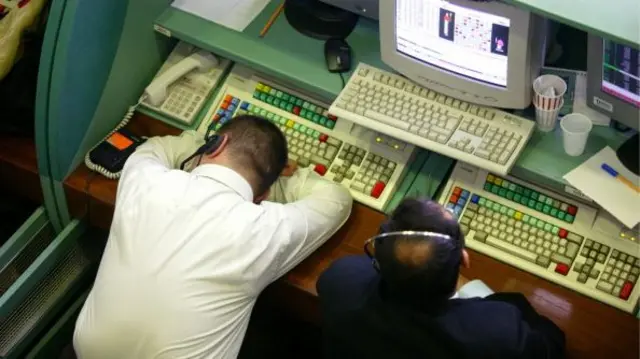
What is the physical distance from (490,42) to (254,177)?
629mm

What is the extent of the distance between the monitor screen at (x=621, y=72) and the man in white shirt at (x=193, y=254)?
27.7 inches

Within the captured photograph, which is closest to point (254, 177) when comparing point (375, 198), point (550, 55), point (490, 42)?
point (375, 198)

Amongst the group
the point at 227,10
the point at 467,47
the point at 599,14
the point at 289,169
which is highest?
the point at 599,14

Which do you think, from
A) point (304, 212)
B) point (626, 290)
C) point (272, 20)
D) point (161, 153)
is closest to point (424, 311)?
point (304, 212)

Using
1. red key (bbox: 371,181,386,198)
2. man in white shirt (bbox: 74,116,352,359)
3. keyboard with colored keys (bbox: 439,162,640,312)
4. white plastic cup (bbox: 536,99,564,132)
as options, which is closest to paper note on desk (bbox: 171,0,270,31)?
man in white shirt (bbox: 74,116,352,359)

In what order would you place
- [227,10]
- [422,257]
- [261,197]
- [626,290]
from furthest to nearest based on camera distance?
1. [227,10]
2. [261,197]
3. [626,290]
4. [422,257]

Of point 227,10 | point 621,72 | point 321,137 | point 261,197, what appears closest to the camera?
point 621,72

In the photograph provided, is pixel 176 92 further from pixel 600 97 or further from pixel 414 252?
pixel 600 97

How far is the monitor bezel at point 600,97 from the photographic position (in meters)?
1.91

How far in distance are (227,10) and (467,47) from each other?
0.73m

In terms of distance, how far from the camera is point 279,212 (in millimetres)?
2012

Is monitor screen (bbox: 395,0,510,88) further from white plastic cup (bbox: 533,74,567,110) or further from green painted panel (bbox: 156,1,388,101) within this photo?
green painted panel (bbox: 156,1,388,101)

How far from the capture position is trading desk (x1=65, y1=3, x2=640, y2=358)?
1997 millimetres

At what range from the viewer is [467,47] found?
2023 mm
